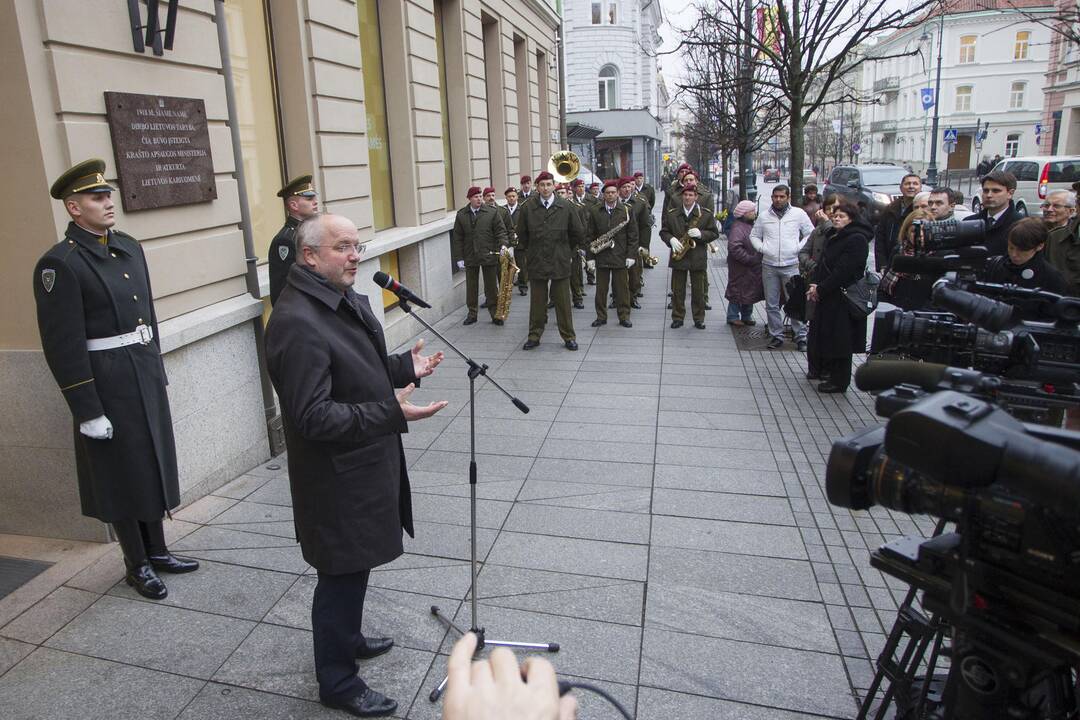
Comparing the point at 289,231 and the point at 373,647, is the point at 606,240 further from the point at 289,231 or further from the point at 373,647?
the point at 373,647

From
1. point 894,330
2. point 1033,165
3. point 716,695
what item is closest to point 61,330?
point 716,695

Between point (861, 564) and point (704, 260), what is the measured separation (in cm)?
696

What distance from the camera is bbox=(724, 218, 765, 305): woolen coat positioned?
10492 mm

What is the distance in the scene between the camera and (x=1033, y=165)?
22750mm

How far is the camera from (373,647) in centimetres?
368

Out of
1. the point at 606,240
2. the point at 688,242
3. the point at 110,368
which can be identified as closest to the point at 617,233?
the point at 606,240

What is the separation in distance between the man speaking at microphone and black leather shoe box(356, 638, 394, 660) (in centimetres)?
32

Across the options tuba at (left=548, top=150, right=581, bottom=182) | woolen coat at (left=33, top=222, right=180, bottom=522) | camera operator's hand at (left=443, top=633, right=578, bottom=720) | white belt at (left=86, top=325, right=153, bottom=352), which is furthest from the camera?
tuba at (left=548, top=150, right=581, bottom=182)

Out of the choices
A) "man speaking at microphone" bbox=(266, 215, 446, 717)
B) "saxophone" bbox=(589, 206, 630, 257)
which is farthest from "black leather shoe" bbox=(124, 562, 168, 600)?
"saxophone" bbox=(589, 206, 630, 257)

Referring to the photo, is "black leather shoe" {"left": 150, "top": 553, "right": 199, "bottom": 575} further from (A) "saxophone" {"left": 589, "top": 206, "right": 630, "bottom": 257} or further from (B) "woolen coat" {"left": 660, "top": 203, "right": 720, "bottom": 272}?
(B) "woolen coat" {"left": 660, "top": 203, "right": 720, "bottom": 272}

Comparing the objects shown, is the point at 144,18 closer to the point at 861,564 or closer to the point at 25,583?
the point at 25,583

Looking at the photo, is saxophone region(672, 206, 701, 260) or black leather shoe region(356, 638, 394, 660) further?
saxophone region(672, 206, 701, 260)

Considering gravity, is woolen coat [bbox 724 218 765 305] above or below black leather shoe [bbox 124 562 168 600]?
above

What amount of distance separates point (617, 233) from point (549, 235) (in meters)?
1.42
